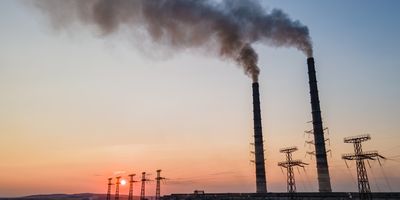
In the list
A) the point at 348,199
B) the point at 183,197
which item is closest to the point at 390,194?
the point at 348,199

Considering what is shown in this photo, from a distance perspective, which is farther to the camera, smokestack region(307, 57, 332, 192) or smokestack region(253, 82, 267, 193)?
smokestack region(253, 82, 267, 193)

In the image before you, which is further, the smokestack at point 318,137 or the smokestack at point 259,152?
the smokestack at point 259,152

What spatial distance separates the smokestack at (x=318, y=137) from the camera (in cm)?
5547

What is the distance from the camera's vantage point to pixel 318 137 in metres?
57.5

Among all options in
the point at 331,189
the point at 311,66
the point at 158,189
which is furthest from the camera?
the point at 158,189

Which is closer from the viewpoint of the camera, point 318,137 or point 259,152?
point 318,137

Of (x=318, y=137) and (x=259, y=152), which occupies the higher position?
(x=318, y=137)

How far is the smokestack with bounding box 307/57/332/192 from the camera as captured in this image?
55469mm

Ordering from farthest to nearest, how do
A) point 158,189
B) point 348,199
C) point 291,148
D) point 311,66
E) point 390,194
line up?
point 158,189, point 291,148, point 311,66, point 348,199, point 390,194

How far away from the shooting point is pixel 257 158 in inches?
2630

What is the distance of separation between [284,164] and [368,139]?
23.5m

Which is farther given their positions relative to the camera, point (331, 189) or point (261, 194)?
point (261, 194)

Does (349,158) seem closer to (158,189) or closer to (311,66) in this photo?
(311,66)

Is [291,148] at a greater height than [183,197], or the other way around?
[291,148]
